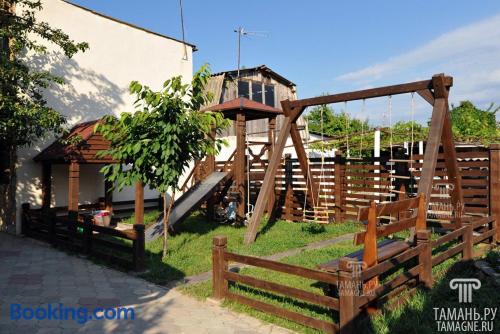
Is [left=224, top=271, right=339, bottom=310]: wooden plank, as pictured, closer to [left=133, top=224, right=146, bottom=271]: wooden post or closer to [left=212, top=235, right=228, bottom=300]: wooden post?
[left=212, top=235, right=228, bottom=300]: wooden post

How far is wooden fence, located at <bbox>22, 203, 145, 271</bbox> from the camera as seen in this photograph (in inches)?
264

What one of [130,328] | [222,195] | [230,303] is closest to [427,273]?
[230,303]

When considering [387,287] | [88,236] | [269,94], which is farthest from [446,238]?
[269,94]

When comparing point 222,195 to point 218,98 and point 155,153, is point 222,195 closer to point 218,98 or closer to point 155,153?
point 155,153

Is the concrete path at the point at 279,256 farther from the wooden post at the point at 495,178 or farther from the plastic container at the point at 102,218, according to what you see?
the plastic container at the point at 102,218

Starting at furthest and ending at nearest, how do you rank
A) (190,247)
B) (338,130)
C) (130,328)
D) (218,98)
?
(338,130), (218,98), (190,247), (130,328)

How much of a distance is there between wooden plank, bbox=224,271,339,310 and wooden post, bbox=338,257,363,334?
5.1 inches

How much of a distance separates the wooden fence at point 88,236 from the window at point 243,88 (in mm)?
13050

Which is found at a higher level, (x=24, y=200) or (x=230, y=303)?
(x=24, y=200)

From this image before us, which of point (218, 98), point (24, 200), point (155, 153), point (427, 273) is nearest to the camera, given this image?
point (427, 273)

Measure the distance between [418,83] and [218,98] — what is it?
1446 centimetres

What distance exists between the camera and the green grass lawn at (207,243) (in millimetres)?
6734

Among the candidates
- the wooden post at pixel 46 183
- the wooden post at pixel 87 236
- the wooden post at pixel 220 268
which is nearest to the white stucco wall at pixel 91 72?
the wooden post at pixel 46 183

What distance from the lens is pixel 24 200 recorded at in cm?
1060
